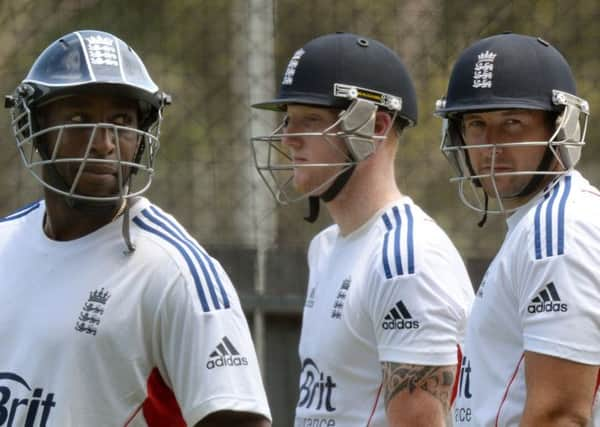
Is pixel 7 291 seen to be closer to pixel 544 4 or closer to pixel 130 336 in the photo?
pixel 130 336

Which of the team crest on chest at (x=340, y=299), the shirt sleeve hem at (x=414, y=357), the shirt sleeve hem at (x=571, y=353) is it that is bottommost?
the shirt sleeve hem at (x=414, y=357)

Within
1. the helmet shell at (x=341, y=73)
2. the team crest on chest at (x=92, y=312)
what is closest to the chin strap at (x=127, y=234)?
the team crest on chest at (x=92, y=312)

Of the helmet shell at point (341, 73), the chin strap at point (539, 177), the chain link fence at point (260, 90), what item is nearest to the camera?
the chin strap at point (539, 177)

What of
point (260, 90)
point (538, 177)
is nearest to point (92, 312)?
point (538, 177)

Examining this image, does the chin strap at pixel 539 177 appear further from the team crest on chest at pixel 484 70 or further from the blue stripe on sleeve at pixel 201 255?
the blue stripe on sleeve at pixel 201 255

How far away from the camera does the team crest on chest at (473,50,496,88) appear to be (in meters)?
4.43

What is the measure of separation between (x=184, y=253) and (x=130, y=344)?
0.89 ft

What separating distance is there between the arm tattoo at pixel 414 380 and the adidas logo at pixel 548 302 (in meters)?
0.66

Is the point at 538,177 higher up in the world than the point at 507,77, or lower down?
lower down

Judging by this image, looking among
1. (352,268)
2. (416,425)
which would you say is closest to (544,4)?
(352,268)

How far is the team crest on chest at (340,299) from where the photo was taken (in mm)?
4707

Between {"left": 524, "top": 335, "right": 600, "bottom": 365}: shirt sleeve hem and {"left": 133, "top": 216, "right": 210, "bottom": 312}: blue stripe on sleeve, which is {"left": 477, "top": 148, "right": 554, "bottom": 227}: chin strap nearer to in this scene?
{"left": 524, "top": 335, "right": 600, "bottom": 365}: shirt sleeve hem

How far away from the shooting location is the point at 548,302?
12.6ft

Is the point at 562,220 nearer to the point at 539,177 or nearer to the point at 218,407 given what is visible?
the point at 539,177
